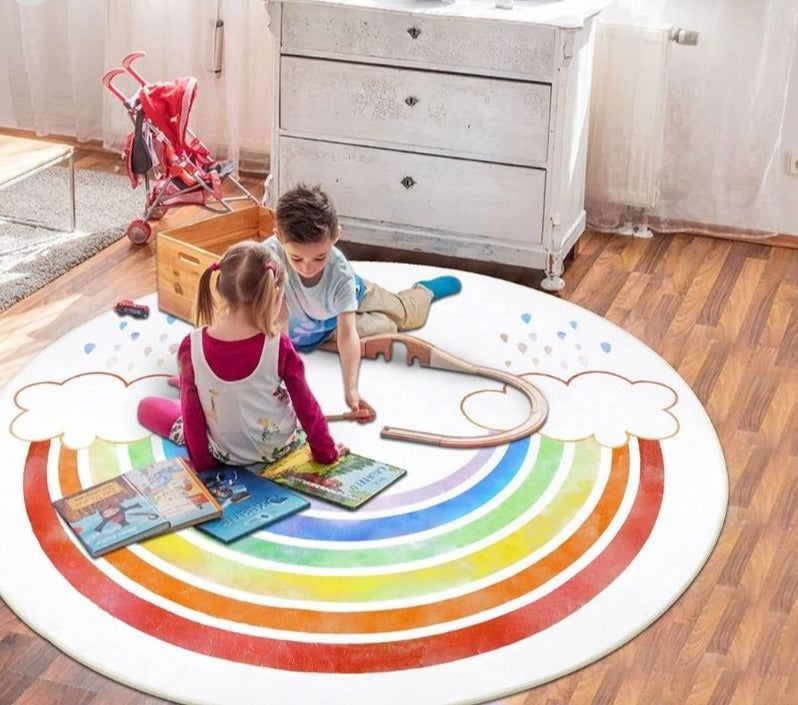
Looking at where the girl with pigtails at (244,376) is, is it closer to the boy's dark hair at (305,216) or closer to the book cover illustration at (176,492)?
the book cover illustration at (176,492)

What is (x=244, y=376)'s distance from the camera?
2.84 m

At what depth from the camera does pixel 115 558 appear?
267 centimetres

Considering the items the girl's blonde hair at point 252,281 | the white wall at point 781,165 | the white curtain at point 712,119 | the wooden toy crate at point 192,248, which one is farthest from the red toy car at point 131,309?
the white wall at point 781,165

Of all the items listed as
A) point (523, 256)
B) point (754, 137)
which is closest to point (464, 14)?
point (523, 256)

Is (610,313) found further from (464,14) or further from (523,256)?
(464,14)

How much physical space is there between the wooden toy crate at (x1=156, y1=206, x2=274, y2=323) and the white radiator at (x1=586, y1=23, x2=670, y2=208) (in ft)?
3.95

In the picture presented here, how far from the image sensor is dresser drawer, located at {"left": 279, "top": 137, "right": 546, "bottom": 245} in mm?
3986

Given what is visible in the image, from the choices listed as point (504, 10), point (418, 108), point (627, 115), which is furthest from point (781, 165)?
point (418, 108)

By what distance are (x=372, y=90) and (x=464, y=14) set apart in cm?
36

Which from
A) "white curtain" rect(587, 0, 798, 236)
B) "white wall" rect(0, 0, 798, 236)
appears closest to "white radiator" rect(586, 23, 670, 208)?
"white curtain" rect(587, 0, 798, 236)

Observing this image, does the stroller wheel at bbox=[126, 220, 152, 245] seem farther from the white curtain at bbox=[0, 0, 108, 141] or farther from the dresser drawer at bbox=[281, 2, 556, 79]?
the white curtain at bbox=[0, 0, 108, 141]

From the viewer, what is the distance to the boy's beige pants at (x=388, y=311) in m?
3.61

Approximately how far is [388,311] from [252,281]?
933mm

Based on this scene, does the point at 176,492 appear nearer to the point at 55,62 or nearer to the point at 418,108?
the point at 418,108
